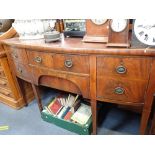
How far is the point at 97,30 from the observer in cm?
104

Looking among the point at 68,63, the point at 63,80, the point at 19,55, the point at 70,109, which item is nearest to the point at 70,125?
the point at 70,109

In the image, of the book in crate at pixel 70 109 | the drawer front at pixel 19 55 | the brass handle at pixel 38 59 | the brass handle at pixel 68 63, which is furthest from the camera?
the book in crate at pixel 70 109

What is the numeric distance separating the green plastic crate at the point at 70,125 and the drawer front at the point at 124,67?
21.4 inches

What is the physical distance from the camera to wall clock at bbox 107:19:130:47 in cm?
86

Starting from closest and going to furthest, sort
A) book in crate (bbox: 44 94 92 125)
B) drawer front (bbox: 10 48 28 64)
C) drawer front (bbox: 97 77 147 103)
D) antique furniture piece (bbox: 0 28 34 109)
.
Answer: drawer front (bbox: 97 77 147 103) → drawer front (bbox: 10 48 28 64) → book in crate (bbox: 44 94 92 125) → antique furniture piece (bbox: 0 28 34 109)

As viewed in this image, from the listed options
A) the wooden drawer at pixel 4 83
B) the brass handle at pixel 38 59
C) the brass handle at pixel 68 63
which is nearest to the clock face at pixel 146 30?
the brass handle at pixel 68 63

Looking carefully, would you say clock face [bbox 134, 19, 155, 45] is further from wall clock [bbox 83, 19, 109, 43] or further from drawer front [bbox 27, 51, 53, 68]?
drawer front [bbox 27, 51, 53, 68]

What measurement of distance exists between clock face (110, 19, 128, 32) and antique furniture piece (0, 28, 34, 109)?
3.34 ft

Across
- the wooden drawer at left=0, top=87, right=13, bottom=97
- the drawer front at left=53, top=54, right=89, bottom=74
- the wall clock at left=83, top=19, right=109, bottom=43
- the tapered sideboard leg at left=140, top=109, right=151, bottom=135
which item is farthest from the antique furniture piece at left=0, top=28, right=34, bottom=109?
the tapered sideboard leg at left=140, top=109, right=151, bottom=135

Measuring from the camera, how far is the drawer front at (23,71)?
4.35ft

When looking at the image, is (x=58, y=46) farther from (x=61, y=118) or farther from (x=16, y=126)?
(x=16, y=126)

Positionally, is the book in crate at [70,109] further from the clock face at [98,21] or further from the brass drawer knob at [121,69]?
the clock face at [98,21]

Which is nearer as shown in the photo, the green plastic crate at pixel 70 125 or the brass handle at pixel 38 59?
the brass handle at pixel 38 59

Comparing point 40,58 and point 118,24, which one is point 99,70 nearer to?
point 118,24
